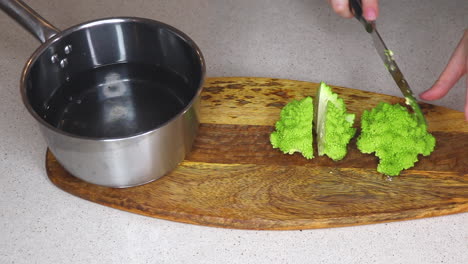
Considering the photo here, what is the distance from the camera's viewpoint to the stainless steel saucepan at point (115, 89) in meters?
1.15

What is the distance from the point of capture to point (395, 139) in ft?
4.06

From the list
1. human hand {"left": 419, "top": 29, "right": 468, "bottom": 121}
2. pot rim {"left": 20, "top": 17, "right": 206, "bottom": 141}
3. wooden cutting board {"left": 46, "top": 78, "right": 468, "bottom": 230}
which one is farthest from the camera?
human hand {"left": 419, "top": 29, "right": 468, "bottom": 121}

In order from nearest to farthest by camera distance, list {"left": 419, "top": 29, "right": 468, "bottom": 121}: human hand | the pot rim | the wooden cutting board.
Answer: the pot rim → the wooden cutting board → {"left": 419, "top": 29, "right": 468, "bottom": 121}: human hand

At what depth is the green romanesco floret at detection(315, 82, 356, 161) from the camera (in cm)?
126

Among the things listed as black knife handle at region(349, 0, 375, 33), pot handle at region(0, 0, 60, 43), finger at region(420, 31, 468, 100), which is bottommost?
finger at region(420, 31, 468, 100)

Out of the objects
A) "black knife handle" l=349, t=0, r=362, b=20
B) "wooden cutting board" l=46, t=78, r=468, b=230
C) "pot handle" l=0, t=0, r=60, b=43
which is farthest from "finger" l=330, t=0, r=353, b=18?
"pot handle" l=0, t=0, r=60, b=43

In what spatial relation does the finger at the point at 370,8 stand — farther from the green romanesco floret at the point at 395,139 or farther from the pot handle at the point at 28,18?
the pot handle at the point at 28,18

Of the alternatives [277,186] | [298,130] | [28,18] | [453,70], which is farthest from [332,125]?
[28,18]

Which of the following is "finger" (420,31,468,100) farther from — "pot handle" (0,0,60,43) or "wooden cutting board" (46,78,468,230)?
"pot handle" (0,0,60,43)

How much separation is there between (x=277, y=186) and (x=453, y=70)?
480mm

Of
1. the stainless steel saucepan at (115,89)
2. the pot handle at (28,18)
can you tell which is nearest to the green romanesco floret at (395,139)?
the stainless steel saucepan at (115,89)

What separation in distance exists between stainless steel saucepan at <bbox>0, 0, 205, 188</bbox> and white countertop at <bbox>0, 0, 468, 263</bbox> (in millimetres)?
117

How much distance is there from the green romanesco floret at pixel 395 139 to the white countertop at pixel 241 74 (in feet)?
0.41

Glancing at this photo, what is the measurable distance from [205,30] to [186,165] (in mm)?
583
